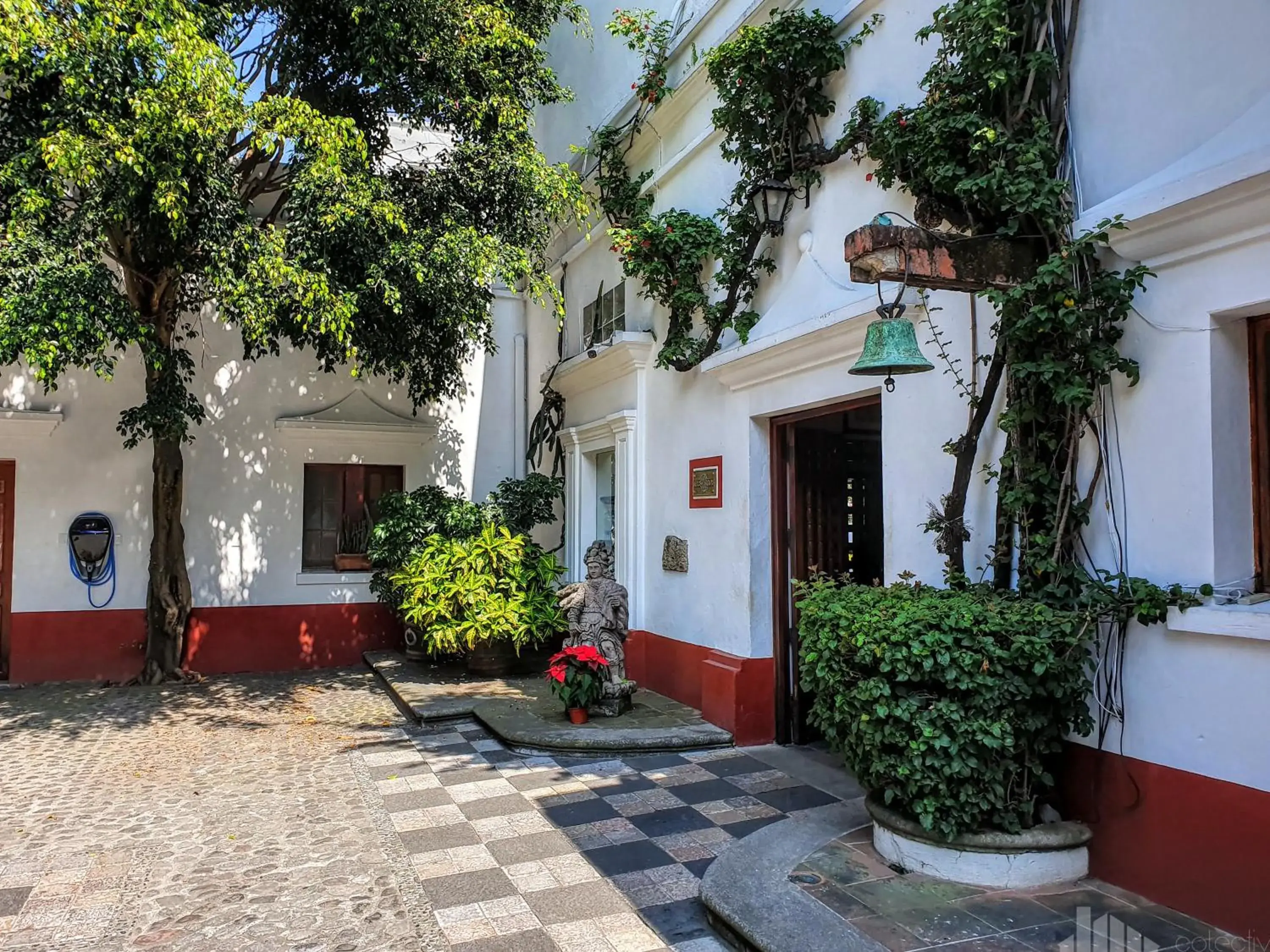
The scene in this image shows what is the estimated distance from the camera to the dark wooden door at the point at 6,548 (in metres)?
9.12

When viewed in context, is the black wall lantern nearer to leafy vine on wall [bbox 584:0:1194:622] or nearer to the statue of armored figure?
leafy vine on wall [bbox 584:0:1194:622]

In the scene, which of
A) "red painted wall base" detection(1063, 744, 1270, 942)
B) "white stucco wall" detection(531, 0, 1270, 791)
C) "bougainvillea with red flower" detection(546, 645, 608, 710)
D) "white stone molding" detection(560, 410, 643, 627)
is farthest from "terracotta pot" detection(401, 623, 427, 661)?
"red painted wall base" detection(1063, 744, 1270, 942)

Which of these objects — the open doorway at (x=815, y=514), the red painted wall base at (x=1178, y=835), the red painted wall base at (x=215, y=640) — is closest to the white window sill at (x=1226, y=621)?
the red painted wall base at (x=1178, y=835)

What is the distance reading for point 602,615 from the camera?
23.1 ft

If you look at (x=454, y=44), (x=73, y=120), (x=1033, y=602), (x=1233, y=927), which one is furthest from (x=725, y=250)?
(x=1233, y=927)

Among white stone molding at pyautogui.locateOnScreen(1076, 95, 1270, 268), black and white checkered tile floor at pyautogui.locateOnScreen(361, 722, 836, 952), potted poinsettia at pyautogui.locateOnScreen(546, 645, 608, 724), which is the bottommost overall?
black and white checkered tile floor at pyautogui.locateOnScreen(361, 722, 836, 952)

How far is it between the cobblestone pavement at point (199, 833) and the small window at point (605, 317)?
13.5 ft

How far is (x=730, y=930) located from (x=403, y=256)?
18.2ft

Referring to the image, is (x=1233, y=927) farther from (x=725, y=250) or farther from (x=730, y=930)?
(x=725, y=250)

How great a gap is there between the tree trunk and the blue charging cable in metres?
0.41

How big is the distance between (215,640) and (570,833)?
6540mm

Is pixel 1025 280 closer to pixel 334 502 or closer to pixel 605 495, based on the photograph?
pixel 605 495

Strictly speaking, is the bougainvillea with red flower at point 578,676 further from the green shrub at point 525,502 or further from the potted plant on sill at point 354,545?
the potted plant on sill at point 354,545

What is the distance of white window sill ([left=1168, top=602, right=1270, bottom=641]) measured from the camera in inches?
123
